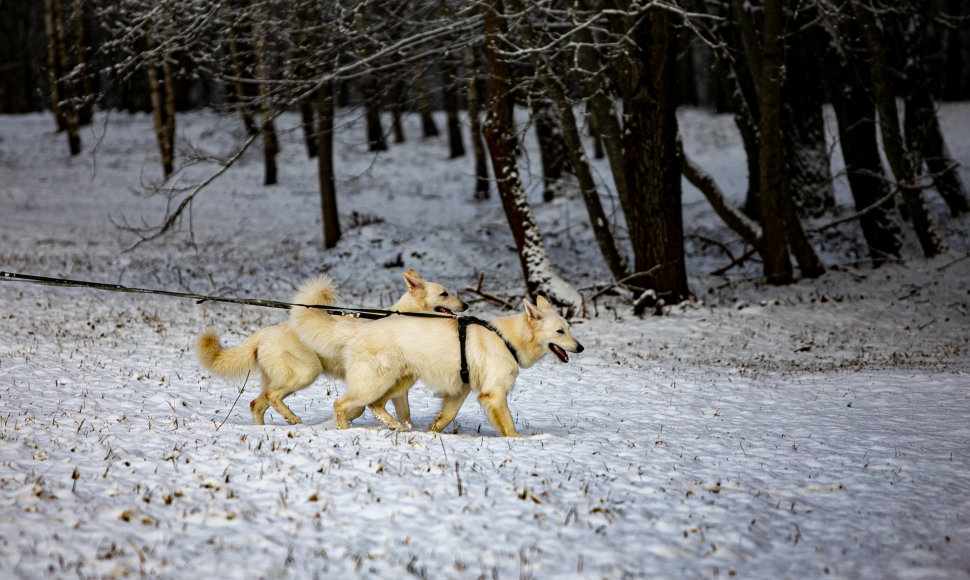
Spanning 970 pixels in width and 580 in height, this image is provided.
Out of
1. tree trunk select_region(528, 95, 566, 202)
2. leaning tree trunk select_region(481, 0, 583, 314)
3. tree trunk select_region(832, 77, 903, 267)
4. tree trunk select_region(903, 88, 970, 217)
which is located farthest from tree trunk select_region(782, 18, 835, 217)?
leaning tree trunk select_region(481, 0, 583, 314)

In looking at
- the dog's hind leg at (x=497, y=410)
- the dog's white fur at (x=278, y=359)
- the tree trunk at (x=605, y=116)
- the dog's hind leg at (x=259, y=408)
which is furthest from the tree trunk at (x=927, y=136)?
the dog's hind leg at (x=259, y=408)

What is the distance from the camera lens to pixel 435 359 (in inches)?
241

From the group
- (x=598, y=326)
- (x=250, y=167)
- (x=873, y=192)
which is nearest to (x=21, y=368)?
(x=598, y=326)

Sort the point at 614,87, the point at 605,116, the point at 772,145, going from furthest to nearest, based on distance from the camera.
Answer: the point at 614,87 → the point at 772,145 → the point at 605,116

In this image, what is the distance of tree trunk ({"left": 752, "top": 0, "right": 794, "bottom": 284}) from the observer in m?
13.4

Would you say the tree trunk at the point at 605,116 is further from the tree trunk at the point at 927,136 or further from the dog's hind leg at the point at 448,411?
the tree trunk at the point at 927,136

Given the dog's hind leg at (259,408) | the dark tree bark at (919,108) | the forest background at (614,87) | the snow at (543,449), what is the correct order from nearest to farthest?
the snow at (543,449) → the dog's hind leg at (259,408) → the forest background at (614,87) → the dark tree bark at (919,108)

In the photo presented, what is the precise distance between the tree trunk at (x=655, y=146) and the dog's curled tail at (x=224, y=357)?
788 cm

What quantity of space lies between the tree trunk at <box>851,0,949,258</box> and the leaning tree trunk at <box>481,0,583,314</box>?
7.71 m

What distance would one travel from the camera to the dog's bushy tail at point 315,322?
6.16m

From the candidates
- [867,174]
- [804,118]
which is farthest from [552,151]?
[867,174]

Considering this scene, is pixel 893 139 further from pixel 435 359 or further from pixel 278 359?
pixel 278 359

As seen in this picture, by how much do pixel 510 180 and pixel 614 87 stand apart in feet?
10.7

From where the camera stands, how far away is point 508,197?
533 inches
